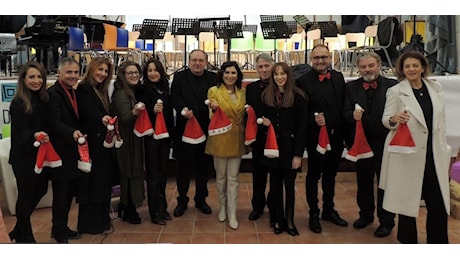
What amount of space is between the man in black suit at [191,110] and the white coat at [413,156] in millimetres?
1525

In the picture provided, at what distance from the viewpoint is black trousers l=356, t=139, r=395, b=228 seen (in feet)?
11.3

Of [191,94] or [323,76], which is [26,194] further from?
[323,76]

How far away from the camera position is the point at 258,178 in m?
3.77

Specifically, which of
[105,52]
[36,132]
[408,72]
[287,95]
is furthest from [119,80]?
[105,52]

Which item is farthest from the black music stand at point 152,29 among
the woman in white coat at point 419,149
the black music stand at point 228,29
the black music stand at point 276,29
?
the woman in white coat at point 419,149

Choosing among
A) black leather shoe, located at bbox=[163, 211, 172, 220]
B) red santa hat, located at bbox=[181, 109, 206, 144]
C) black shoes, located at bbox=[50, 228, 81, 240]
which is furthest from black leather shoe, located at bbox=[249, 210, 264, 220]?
black shoes, located at bbox=[50, 228, 81, 240]

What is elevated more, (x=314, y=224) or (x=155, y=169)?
(x=155, y=169)

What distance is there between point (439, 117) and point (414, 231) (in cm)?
88

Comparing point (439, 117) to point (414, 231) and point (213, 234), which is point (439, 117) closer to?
point (414, 231)

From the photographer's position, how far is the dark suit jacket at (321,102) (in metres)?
3.37

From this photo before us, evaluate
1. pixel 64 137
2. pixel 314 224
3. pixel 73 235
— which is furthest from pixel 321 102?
pixel 73 235

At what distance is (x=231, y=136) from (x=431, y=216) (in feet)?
5.15

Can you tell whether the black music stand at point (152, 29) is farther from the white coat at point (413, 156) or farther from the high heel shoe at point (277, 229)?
the white coat at point (413, 156)

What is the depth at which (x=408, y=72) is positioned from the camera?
9.34 feet
